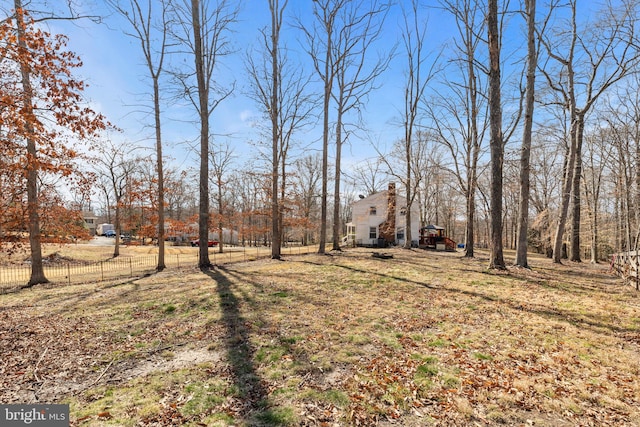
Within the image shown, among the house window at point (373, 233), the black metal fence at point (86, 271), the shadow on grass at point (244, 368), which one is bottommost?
the black metal fence at point (86, 271)

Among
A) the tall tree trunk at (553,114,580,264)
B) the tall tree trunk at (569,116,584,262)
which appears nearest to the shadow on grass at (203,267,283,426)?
the tall tree trunk at (553,114,580,264)

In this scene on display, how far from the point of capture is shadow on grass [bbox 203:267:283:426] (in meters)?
2.76

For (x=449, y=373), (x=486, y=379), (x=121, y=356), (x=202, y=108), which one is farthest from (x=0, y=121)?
(x=486, y=379)

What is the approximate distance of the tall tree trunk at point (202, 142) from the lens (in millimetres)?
11094

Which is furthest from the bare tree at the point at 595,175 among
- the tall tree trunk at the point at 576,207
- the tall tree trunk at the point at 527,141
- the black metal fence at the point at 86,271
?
the black metal fence at the point at 86,271

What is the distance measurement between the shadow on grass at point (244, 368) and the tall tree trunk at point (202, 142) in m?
5.11

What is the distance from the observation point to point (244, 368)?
3.66 metres

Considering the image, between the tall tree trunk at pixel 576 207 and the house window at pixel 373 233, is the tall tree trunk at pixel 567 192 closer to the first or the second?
the tall tree trunk at pixel 576 207

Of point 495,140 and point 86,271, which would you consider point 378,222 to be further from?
point 86,271

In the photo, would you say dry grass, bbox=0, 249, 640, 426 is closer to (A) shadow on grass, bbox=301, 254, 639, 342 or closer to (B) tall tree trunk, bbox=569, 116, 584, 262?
(A) shadow on grass, bbox=301, 254, 639, 342

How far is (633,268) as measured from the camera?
763 centimetres

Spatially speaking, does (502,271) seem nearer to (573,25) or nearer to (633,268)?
(633,268)

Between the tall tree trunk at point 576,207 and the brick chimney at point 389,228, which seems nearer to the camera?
the tall tree trunk at point 576,207

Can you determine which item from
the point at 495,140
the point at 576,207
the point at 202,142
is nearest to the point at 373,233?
the point at 576,207
